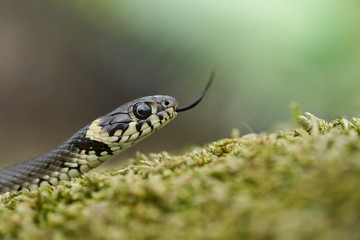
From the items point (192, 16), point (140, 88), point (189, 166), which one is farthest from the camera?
point (140, 88)

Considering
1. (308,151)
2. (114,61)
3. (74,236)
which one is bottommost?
(308,151)

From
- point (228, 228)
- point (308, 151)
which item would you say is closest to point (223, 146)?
point (308, 151)

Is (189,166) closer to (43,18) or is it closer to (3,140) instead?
(3,140)

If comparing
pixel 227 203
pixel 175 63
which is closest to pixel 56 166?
pixel 227 203

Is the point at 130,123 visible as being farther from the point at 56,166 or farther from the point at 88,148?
the point at 56,166

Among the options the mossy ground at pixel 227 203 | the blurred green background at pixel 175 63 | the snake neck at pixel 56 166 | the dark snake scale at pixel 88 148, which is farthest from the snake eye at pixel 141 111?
the blurred green background at pixel 175 63

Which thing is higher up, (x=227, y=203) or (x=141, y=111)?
(x=141, y=111)

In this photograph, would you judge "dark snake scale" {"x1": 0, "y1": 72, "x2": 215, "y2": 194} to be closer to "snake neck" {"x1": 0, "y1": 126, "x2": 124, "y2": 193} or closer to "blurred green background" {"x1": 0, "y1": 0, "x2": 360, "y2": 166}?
"snake neck" {"x1": 0, "y1": 126, "x2": 124, "y2": 193}
